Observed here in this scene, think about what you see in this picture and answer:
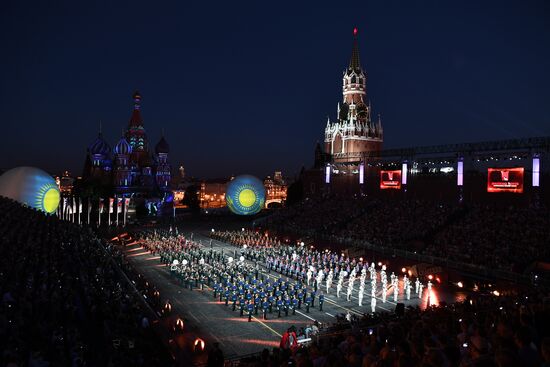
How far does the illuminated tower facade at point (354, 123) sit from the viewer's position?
67.5 metres

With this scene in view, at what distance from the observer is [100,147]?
237ft

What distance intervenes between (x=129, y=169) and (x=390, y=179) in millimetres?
48634

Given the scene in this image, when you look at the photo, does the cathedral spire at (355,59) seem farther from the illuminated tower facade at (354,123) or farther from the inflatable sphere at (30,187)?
the inflatable sphere at (30,187)

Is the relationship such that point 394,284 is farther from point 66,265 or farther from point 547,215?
point 66,265

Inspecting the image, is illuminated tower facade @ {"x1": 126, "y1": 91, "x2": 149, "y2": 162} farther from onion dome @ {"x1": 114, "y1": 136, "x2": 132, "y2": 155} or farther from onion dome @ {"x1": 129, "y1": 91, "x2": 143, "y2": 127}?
onion dome @ {"x1": 114, "y1": 136, "x2": 132, "y2": 155}

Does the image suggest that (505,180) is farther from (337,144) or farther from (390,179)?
(337,144)

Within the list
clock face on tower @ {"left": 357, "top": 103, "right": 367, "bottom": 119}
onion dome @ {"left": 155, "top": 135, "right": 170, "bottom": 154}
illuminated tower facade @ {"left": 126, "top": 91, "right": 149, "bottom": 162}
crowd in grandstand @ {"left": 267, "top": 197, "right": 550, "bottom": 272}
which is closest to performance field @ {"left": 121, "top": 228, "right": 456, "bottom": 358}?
crowd in grandstand @ {"left": 267, "top": 197, "right": 550, "bottom": 272}

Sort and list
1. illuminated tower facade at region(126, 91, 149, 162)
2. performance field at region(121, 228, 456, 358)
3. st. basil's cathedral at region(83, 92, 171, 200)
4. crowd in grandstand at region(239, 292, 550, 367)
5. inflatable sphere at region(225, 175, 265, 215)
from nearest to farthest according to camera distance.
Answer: crowd in grandstand at region(239, 292, 550, 367)
performance field at region(121, 228, 456, 358)
inflatable sphere at region(225, 175, 265, 215)
st. basil's cathedral at region(83, 92, 171, 200)
illuminated tower facade at region(126, 91, 149, 162)

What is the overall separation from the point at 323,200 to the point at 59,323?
120 feet

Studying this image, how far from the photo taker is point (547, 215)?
24062 millimetres

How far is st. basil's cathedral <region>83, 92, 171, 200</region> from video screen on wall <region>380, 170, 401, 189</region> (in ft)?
129

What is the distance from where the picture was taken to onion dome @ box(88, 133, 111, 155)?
7181cm

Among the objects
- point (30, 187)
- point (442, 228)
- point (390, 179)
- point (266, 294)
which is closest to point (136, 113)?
point (30, 187)

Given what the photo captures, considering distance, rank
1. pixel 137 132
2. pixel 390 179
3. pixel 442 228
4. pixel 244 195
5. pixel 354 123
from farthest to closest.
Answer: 1. pixel 137 132
2. pixel 354 123
3. pixel 244 195
4. pixel 390 179
5. pixel 442 228
